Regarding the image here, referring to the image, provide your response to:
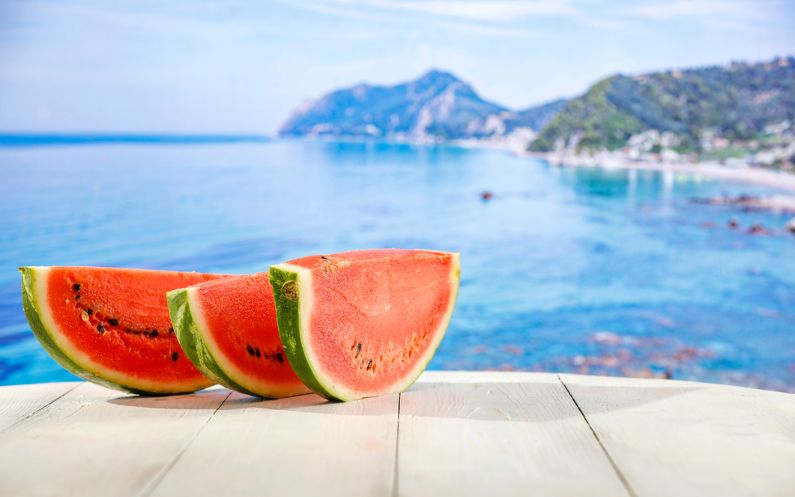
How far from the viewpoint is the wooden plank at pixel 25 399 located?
1.37m

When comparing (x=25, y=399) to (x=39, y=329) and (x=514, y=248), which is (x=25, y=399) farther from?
(x=514, y=248)

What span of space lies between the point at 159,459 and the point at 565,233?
879 inches

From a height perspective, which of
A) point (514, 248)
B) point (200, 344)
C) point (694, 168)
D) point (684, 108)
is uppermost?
point (684, 108)

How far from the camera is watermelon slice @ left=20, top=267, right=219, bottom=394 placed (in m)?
1.47

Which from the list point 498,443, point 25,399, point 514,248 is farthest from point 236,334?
point 514,248

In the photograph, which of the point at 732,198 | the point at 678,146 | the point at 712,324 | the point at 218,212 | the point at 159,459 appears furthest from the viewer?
the point at 678,146

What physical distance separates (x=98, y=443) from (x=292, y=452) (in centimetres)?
34

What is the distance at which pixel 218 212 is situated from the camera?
83.7 feet

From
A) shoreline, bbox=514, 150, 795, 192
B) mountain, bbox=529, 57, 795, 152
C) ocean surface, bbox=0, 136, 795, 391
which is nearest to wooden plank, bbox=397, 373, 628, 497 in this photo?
ocean surface, bbox=0, 136, 795, 391

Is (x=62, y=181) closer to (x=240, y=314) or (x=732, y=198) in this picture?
(x=732, y=198)

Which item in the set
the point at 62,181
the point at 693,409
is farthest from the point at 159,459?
the point at 62,181

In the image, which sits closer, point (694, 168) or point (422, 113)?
point (694, 168)

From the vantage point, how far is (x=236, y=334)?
1.44 m

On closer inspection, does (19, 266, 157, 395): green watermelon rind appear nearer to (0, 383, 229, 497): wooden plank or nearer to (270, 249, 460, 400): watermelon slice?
(0, 383, 229, 497): wooden plank
